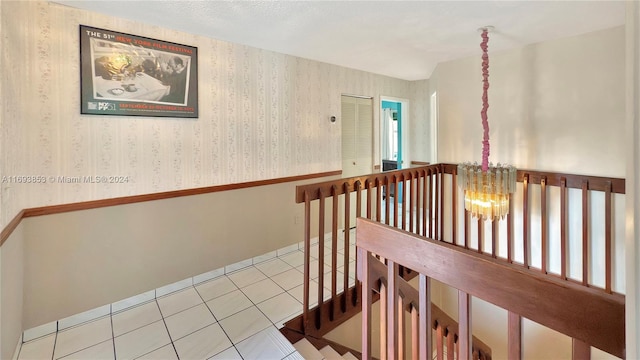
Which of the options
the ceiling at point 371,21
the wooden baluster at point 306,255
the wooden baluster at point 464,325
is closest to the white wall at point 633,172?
the wooden baluster at point 464,325

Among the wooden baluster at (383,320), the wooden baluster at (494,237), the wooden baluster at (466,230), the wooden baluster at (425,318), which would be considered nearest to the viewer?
the wooden baluster at (425,318)

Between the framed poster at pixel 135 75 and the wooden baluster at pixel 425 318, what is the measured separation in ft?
7.90

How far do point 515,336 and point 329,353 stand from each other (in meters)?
1.66

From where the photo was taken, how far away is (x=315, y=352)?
2029 mm

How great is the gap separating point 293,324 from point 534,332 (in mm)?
2622

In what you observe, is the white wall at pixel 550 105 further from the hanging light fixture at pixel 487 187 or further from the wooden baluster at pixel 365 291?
the wooden baluster at pixel 365 291

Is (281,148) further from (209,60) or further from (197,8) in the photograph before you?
(197,8)

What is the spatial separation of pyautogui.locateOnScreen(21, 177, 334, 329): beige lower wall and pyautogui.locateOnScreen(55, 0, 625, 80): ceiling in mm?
1476

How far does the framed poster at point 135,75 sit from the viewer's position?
2129 millimetres

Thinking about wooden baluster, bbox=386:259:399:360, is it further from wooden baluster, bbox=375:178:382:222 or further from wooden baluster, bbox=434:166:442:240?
wooden baluster, bbox=434:166:442:240

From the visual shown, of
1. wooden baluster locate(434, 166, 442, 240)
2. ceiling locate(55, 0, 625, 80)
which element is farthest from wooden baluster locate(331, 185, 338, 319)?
wooden baluster locate(434, 166, 442, 240)


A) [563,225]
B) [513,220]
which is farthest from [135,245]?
[563,225]

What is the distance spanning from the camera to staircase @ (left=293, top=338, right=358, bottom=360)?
2002 mm

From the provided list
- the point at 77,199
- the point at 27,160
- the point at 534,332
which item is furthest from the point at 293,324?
the point at 534,332
